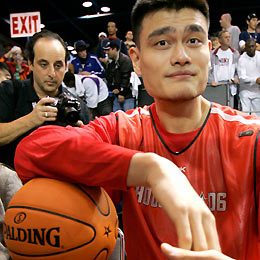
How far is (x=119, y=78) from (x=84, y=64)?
1.34 meters

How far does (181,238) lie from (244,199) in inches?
23.8

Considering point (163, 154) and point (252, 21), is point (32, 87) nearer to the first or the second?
point (163, 154)

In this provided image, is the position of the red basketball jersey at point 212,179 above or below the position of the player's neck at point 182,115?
below

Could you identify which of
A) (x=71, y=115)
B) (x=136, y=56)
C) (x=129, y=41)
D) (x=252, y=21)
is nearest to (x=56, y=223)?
(x=136, y=56)

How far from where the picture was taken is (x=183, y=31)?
144 centimetres

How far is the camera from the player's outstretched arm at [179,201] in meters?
0.93

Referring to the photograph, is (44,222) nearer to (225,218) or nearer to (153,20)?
(225,218)

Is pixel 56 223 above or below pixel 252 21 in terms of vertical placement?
below

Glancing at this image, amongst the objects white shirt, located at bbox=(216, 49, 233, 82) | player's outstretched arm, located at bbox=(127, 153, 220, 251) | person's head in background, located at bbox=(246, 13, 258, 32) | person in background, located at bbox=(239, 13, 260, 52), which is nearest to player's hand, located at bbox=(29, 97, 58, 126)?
player's outstretched arm, located at bbox=(127, 153, 220, 251)

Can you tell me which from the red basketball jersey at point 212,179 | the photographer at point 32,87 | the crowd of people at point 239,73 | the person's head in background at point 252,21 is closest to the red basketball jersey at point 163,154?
the red basketball jersey at point 212,179

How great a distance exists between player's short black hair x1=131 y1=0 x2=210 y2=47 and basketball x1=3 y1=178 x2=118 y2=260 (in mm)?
794

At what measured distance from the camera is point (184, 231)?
3.08ft

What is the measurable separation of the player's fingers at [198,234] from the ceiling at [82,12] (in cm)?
1550

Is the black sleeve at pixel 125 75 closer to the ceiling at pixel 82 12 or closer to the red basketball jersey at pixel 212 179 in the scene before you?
the red basketball jersey at pixel 212 179
